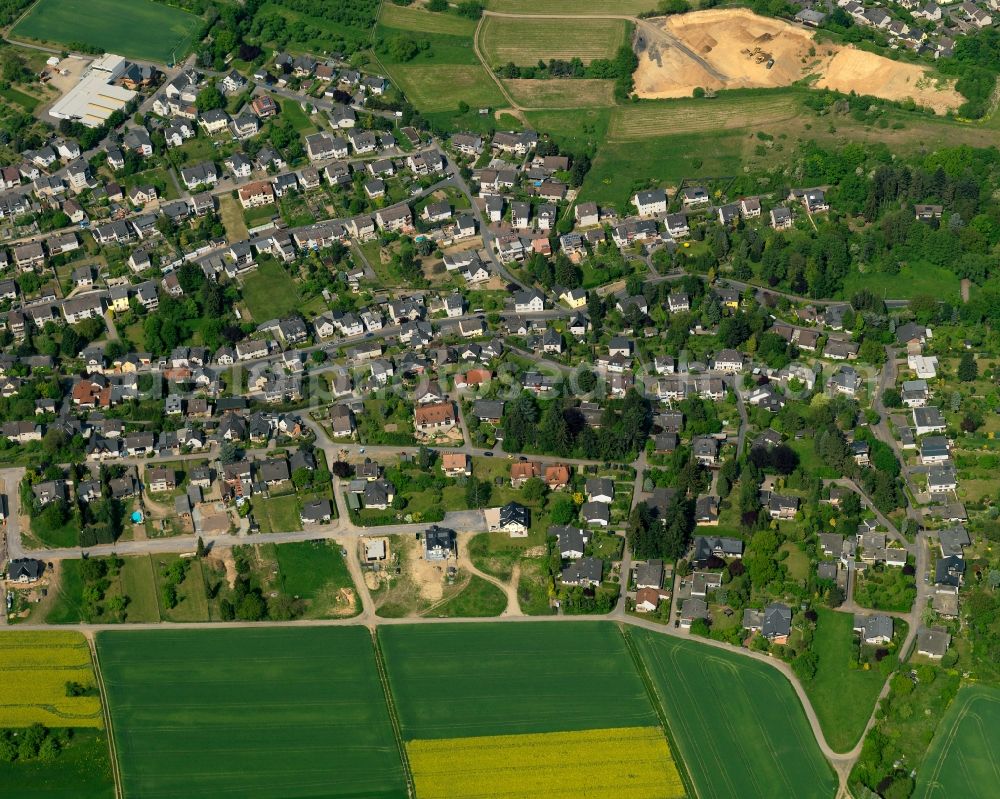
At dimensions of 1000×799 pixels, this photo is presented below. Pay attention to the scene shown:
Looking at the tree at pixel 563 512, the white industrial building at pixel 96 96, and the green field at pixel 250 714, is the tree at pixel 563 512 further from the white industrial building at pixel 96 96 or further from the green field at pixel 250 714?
the white industrial building at pixel 96 96

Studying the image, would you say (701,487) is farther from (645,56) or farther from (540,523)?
(645,56)

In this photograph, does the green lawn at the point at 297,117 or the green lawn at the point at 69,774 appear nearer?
the green lawn at the point at 69,774

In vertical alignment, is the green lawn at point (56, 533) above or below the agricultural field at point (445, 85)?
below

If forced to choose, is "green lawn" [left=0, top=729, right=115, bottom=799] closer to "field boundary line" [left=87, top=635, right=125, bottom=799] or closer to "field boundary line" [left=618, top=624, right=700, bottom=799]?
"field boundary line" [left=87, top=635, right=125, bottom=799]

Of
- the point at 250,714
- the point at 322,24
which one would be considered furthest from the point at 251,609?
the point at 322,24

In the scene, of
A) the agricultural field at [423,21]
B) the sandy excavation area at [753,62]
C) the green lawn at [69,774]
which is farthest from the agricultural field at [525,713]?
the agricultural field at [423,21]

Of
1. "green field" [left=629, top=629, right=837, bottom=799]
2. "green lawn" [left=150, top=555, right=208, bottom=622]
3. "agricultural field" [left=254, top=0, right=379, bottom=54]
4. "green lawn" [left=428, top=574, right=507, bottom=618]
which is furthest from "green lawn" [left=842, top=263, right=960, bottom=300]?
"agricultural field" [left=254, top=0, right=379, bottom=54]

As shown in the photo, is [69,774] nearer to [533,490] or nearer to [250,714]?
[250,714]
